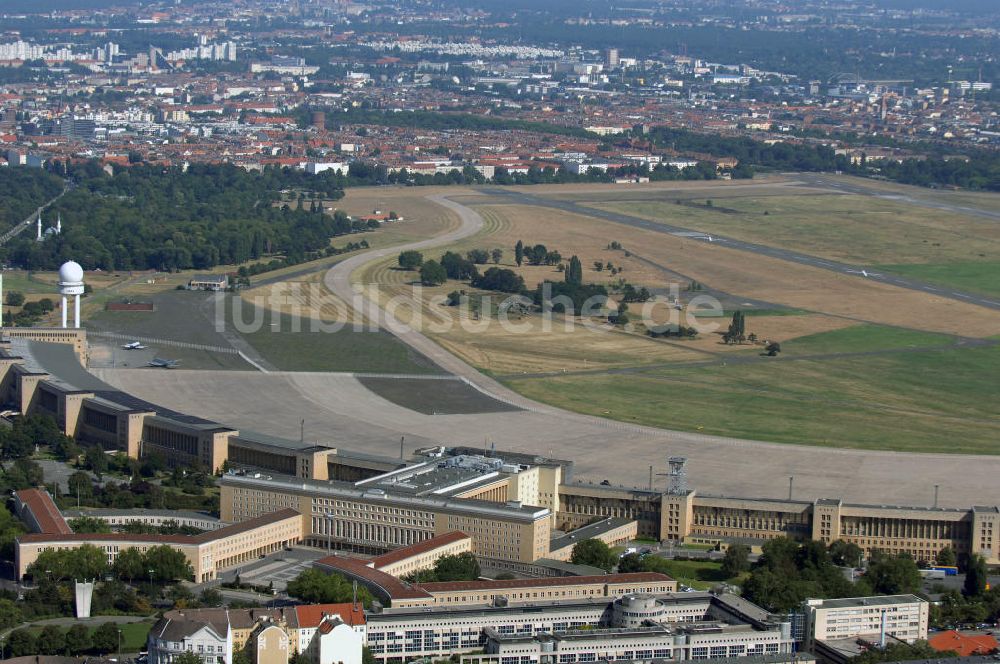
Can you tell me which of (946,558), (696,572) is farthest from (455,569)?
(946,558)

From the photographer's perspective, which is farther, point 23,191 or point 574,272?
point 23,191

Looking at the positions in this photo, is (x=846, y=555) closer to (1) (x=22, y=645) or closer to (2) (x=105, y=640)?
(2) (x=105, y=640)

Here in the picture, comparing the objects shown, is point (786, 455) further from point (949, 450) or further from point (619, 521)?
point (619, 521)

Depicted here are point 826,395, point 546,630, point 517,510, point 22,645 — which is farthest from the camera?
point 826,395

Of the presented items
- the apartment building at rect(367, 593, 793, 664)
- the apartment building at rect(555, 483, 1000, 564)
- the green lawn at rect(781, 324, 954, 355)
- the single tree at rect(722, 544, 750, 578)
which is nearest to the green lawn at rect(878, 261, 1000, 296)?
the green lawn at rect(781, 324, 954, 355)

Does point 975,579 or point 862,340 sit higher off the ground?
point 975,579

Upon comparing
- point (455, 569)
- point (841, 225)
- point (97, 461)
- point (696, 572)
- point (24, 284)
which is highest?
point (455, 569)

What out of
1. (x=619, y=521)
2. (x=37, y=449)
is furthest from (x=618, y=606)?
(x=37, y=449)

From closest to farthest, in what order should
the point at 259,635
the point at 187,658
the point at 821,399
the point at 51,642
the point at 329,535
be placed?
the point at 187,658, the point at 259,635, the point at 51,642, the point at 329,535, the point at 821,399

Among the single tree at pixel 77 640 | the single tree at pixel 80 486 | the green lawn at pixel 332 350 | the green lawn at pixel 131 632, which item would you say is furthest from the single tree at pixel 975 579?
the green lawn at pixel 332 350
